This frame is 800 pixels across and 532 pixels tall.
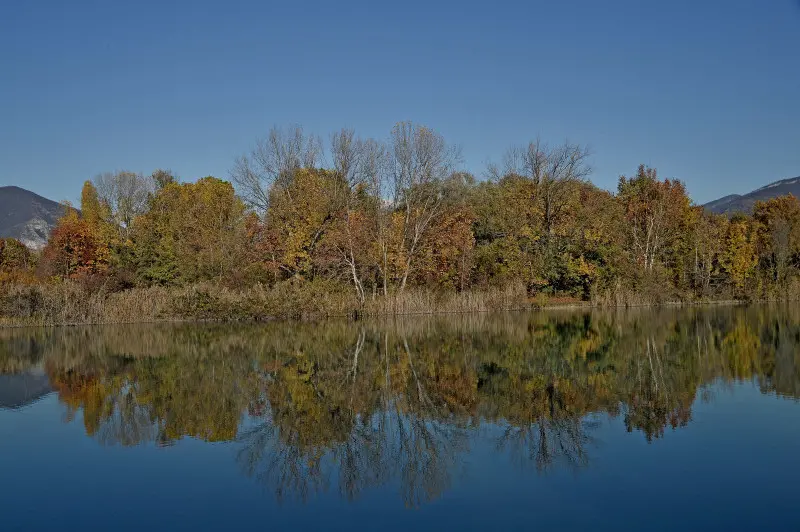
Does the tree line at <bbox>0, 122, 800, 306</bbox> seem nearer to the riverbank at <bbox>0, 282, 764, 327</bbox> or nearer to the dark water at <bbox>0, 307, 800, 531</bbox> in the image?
the riverbank at <bbox>0, 282, 764, 327</bbox>

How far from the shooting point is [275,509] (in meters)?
6.26

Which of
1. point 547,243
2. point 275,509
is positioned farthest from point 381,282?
point 275,509

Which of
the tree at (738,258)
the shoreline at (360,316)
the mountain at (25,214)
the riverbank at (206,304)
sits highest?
the mountain at (25,214)

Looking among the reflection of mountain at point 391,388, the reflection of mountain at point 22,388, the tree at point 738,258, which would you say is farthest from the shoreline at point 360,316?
the reflection of mountain at point 22,388

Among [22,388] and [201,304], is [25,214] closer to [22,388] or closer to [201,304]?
[201,304]

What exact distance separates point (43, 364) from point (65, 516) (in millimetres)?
10966

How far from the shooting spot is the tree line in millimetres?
32531

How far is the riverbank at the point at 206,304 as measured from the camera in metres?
26.3

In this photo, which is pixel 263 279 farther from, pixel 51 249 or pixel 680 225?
pixel 680 225

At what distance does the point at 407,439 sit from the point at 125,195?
46.9m

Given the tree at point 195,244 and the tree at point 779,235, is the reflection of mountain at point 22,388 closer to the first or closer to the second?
the tree at point 195,244

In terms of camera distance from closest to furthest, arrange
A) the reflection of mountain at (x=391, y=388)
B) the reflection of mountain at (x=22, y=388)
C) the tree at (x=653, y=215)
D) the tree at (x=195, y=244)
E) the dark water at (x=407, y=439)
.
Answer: the dark water at (x=407, y=439) → the reflection of mountain at (x=391, y=388) → the reflection of mountain at (x=22, y=388) → the tree at (x=195, y=244) → the tree at (x=653, y=215)

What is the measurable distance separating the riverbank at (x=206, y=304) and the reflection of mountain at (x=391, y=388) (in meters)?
4.42

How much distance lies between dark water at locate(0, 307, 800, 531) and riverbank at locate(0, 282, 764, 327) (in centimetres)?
984
